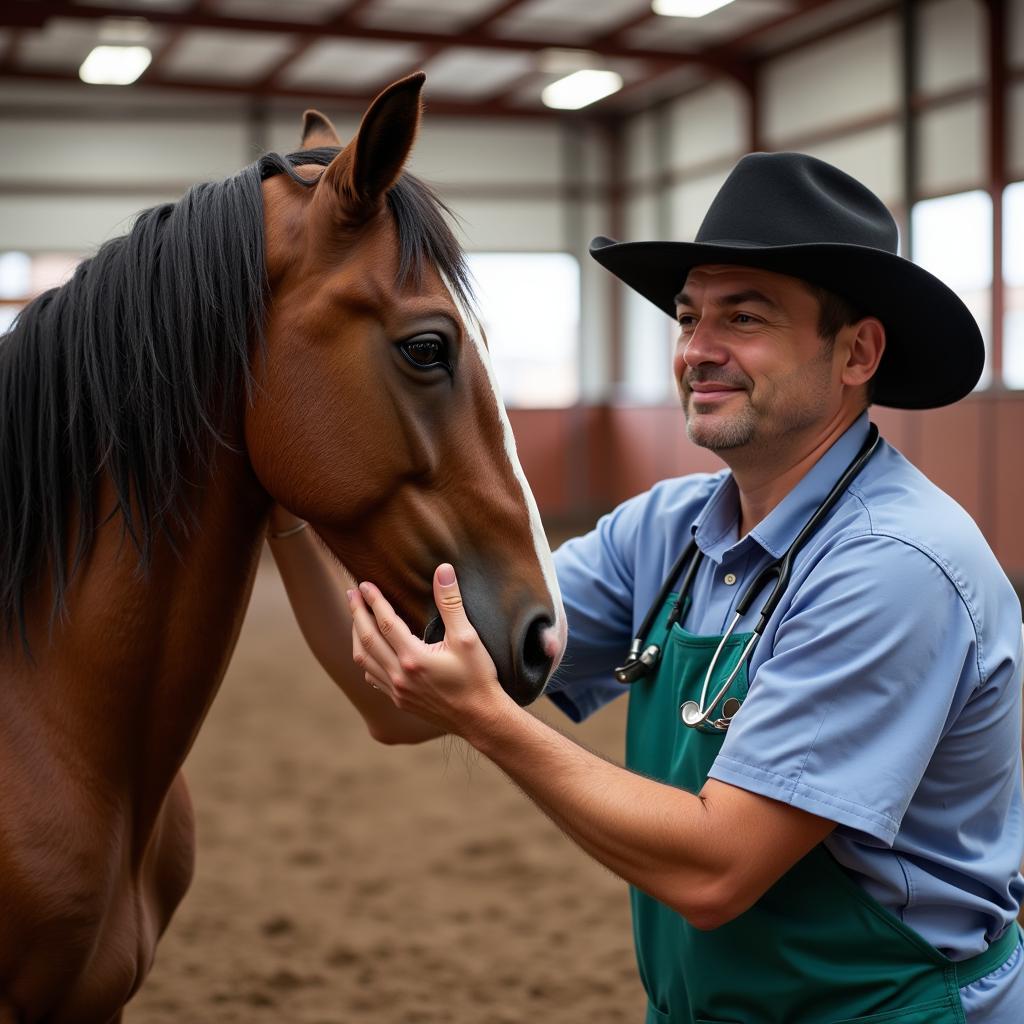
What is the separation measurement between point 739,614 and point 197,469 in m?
0.71

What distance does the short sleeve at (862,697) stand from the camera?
1339 mm

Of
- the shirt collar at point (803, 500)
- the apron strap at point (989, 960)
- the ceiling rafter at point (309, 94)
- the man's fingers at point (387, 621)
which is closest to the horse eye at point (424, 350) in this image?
the man's fingers at point (387, 621)

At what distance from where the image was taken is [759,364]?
5.18 ft

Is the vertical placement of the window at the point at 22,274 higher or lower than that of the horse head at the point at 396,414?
higher

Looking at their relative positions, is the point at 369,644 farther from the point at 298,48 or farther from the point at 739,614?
the point at 298,48

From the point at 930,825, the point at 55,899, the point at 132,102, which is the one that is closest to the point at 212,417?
the point at 55,899

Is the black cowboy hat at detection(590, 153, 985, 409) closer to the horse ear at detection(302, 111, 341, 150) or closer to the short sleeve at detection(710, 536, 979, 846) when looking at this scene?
the short sleeve at detection(710, 536, 979, 846)

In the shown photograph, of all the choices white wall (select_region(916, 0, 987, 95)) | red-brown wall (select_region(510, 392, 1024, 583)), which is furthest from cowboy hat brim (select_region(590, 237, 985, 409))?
white wall (select_region(916, 0, 987, 95))

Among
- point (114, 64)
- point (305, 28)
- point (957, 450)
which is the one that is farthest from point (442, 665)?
point (114, 64)

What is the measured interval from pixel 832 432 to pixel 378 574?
667 millimetres

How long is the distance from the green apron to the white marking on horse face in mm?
251

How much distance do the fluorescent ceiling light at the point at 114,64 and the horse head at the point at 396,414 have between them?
1124 cm

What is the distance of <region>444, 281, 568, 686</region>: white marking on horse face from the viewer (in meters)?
1.41

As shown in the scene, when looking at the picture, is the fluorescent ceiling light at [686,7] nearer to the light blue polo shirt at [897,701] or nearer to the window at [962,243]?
the window at [962,243]
